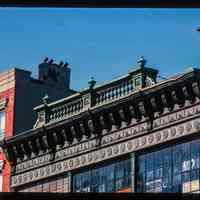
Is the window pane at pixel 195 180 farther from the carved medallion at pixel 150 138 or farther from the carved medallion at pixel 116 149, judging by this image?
the carved medallion at pixel 116 149

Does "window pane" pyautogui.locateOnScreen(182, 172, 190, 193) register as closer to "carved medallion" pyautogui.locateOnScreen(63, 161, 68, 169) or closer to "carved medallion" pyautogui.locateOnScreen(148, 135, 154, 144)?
"carved medallion" pyautogui.locateOnScreen(148, 135, 154, 144)

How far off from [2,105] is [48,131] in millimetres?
4618

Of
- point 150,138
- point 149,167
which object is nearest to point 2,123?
point 150,138

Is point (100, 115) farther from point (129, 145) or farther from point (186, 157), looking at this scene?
point (186, 157)

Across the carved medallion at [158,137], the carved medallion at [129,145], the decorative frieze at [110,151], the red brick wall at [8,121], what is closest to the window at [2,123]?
the red brick wall at [8,121]

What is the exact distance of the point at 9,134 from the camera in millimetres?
35656

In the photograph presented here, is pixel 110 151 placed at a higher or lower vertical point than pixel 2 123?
lower

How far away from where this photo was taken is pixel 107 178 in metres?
28.8

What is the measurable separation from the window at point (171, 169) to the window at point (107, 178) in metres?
0.77

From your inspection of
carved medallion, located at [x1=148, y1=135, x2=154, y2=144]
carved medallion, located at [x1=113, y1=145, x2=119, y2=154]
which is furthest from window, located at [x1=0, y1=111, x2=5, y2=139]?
carved medallion, located at [x1=148, y1=135, x2=154, y2=144]

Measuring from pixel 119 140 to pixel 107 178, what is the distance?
1591mm
